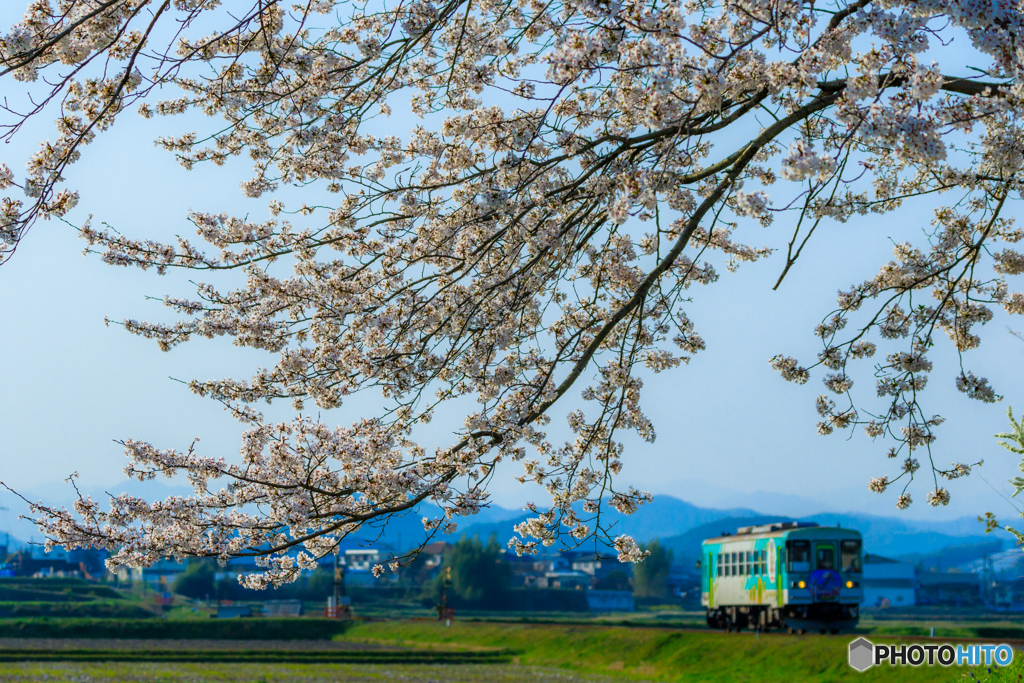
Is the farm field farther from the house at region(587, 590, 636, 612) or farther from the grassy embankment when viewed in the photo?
the house at region(587, 590, 636, 612)

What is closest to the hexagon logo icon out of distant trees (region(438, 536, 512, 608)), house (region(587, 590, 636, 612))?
distant trees (region(438, 536, 512, 608))

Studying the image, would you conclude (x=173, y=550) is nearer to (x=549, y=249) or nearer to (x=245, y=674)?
(x=549, y=249)

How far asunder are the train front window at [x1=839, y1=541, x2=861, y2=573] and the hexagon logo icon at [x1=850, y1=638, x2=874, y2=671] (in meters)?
6.16

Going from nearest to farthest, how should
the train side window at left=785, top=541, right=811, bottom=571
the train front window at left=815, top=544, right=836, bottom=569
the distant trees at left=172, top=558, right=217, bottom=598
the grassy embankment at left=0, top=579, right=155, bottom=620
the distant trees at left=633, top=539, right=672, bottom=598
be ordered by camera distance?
the train side window at left=785, top=541, right=811, bottom=571, the train front window at left=815, top=544, right=836, bottom=569, the grassy embankment at left=0, top=579, right=155, bottom=620, the distant trees at left=172, top=558, right=217, bottom=598, the distant trees at left=633, top=539, right=672, bottom=598

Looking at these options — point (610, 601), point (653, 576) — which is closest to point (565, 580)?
point (653, 576)

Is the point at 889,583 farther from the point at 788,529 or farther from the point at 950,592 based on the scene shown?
the point at 788,529

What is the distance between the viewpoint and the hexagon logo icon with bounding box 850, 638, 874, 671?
18.7m

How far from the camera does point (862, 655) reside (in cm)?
1877

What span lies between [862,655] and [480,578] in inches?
3304

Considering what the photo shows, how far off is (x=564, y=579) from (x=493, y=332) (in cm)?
11898

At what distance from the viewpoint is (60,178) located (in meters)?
6.59

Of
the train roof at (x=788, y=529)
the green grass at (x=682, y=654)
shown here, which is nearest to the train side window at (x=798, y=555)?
the train roof at (x=788, y=529)

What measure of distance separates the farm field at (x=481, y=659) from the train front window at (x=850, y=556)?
3.12 meters

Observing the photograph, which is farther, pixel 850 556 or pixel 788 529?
pixel 850 556
